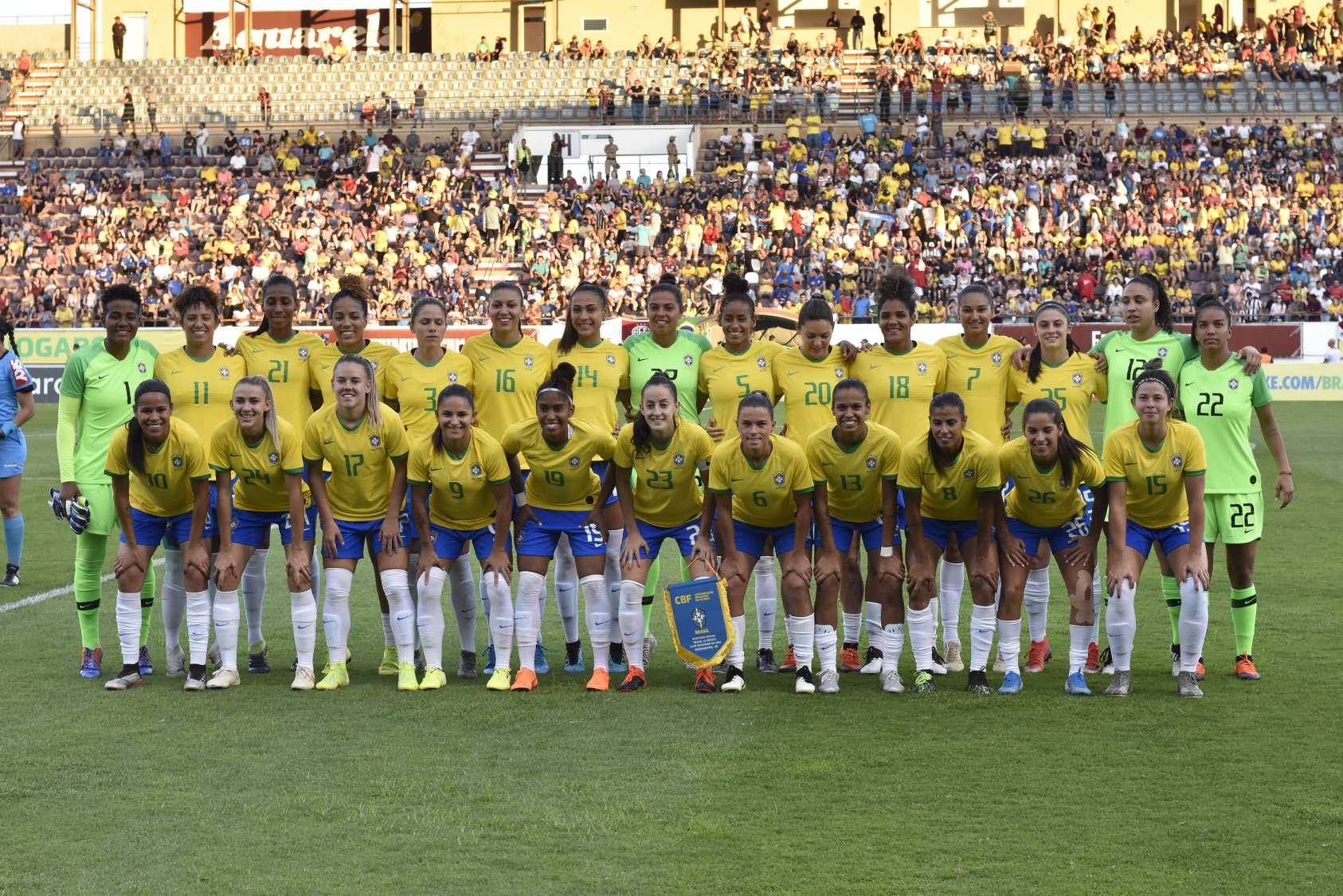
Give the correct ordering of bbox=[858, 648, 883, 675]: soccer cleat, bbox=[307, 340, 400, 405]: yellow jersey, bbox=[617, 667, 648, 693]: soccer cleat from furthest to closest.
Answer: bbox=[307, 340, 400, 405]: yellow jersey → bbox=[858, 648, 883, 675]: soccer cleat → bbox=[617, 667, 648, 693]: soccer cleat

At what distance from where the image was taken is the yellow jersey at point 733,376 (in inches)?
333

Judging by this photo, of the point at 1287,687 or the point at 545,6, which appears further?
the point at 545,6

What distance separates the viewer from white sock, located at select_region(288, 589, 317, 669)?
7.76m

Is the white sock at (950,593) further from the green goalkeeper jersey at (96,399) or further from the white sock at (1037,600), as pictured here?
the green goalkeeper jersey at (96,399)

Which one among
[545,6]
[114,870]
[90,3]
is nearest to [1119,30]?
[545,6]

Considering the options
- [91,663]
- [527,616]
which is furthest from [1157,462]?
[91,663]

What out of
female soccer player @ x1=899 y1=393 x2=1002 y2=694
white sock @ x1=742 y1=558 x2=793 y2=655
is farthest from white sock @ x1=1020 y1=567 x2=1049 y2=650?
white sock @ x1=742 y1=558 x2=793 y2=655

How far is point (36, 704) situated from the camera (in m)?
7.34

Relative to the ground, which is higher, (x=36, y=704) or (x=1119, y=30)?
(x=1119, y=30)

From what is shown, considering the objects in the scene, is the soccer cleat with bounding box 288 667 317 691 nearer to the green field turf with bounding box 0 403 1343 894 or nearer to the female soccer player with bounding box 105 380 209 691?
the green field turf with bounding box 0 403 1343 894

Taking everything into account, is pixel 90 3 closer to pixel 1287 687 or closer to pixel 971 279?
pixel 971 279

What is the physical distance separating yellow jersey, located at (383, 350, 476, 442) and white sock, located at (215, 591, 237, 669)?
53.2 inches

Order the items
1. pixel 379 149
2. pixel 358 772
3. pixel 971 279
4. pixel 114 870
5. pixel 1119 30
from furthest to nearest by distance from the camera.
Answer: pixel 1119 30 < pixel 379 149 < pixel 971 279 < pixel 358 772 < pixel 114 870

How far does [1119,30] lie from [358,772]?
4740 cm
